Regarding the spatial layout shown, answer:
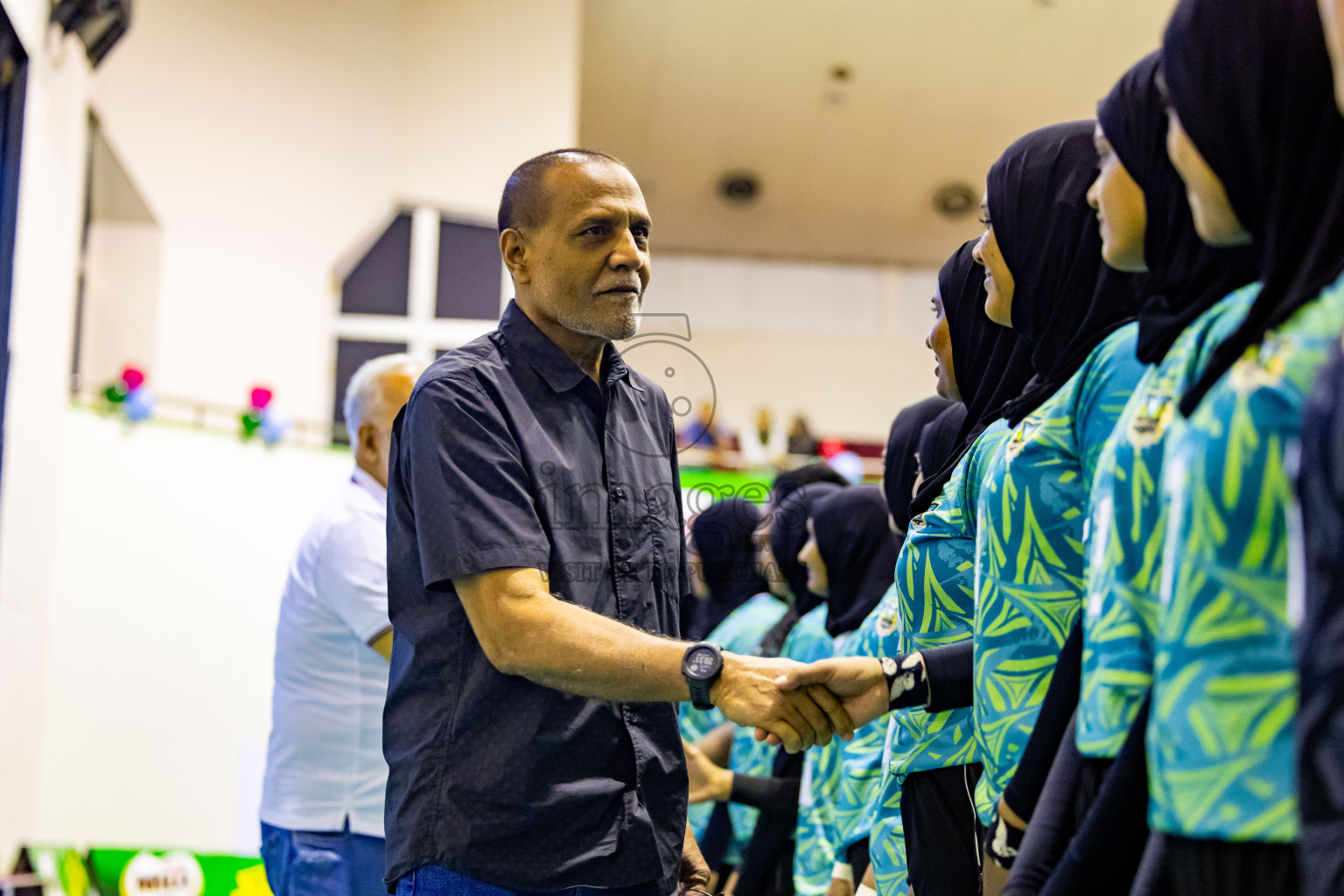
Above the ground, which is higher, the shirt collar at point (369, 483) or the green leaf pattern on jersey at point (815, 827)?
the shirt collar at point (369, 483)

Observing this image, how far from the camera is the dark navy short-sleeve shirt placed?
5.34 feet

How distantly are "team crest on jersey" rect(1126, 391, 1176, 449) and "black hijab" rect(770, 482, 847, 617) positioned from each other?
7.86 ft

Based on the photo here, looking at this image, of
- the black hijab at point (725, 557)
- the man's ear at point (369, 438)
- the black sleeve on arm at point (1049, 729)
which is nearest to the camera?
the black sleeve on arm at point (1049, 729)

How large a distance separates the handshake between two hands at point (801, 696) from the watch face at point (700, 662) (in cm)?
4

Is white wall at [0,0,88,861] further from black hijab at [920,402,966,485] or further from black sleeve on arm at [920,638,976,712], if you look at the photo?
black sleeve on arm at [920,638,976,712]

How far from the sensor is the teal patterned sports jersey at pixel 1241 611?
96 cm

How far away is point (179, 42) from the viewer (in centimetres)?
735

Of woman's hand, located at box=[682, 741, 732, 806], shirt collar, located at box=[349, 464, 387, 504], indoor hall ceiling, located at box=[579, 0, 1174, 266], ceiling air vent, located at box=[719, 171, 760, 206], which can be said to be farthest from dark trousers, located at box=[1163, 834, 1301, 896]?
ceiling air vent, located at box=[719, 171, 760, 206]

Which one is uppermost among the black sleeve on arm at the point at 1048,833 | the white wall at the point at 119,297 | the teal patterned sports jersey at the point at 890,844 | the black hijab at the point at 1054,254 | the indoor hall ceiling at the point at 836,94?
the indoor hall ceiling at the point at 836,94

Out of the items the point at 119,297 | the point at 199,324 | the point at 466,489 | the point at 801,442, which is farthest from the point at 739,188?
the point at 466,489

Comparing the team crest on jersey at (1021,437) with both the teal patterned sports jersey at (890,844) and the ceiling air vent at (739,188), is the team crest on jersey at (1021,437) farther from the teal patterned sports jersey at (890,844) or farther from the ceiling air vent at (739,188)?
the ceiling air vent at (739,188)

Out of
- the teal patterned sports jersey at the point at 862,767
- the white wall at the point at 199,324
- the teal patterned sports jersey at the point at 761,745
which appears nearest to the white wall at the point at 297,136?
the white wall at the point at 199,324

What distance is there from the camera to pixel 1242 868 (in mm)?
979

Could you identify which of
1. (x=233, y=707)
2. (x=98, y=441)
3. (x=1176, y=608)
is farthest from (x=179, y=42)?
(x=1176, y=608)
